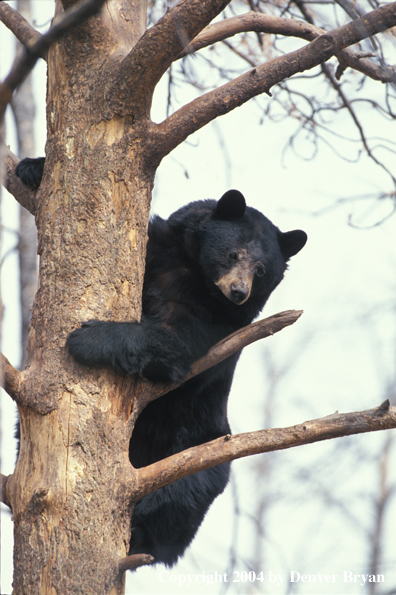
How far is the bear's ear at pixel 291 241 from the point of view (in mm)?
4711

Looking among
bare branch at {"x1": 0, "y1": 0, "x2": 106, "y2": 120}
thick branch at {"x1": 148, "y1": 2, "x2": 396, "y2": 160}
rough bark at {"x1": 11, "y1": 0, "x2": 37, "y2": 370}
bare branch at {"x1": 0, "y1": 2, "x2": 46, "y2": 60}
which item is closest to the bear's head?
thick branch at {"x1": 148, "y1": 2, "x2": 396, "y2": 160}

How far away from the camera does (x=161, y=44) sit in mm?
A: 3068

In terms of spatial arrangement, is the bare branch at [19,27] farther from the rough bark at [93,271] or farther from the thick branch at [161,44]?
the thick branch at [161,44]

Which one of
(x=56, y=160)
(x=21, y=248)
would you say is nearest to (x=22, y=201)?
(x=56, y=160)

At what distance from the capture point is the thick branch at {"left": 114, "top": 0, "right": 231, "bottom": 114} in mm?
2938

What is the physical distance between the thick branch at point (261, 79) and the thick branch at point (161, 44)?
0.22m

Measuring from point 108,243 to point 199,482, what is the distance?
6.51 ft

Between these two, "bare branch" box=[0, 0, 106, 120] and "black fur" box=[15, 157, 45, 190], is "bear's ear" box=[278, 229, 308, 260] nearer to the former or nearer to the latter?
"black fur" box=[15, 157, 45, 190]

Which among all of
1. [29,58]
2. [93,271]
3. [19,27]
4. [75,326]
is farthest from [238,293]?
[29,58]

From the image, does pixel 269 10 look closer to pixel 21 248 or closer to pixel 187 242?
pixel 187 242

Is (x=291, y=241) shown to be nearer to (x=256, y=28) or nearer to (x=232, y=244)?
(x=232, y=244)

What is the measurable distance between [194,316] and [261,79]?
1.60 metres

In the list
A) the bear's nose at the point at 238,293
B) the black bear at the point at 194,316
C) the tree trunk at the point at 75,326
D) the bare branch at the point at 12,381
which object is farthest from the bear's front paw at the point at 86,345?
the bear's nose at the point at 238,293

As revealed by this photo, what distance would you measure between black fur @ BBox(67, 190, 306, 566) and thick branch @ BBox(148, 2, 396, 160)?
106 cm
